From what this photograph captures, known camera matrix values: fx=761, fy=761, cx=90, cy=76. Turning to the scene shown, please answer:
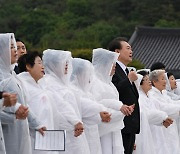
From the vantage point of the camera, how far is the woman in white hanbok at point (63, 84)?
9766 millimetres

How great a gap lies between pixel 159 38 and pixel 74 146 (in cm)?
3253

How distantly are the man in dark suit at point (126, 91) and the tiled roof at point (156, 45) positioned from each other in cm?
2668

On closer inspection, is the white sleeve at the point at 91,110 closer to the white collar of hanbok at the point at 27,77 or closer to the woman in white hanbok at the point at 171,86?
the white collar of hanbok at the point at 27,77

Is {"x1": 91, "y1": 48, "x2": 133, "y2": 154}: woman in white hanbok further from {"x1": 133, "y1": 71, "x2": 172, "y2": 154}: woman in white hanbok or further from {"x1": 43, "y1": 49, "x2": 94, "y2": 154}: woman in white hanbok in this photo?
{"x1": 133, "y1": 71, "x2": 172, "y2": 154}: woman in white hanbok

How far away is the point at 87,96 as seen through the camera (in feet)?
34.0

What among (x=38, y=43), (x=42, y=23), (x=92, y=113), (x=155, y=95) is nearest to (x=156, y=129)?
(x=155, y=95)

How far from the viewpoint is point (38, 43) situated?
172 ft

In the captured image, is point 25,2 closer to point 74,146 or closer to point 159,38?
point 159,38

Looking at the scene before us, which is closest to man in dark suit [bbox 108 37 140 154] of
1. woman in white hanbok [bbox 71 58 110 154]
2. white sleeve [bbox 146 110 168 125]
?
woman in white hanbok [bbox 71 58 110 154]

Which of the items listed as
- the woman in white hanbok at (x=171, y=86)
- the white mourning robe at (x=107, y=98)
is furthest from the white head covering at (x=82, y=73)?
the woman in white hanbok at (x=171, y=86)

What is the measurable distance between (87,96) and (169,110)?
128 inches

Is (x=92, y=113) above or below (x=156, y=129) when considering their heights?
above

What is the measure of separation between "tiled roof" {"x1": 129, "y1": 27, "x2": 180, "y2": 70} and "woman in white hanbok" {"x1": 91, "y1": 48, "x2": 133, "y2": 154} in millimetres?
27119

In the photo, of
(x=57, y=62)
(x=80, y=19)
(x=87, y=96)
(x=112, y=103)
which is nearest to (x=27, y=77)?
(x=57, y=62)
